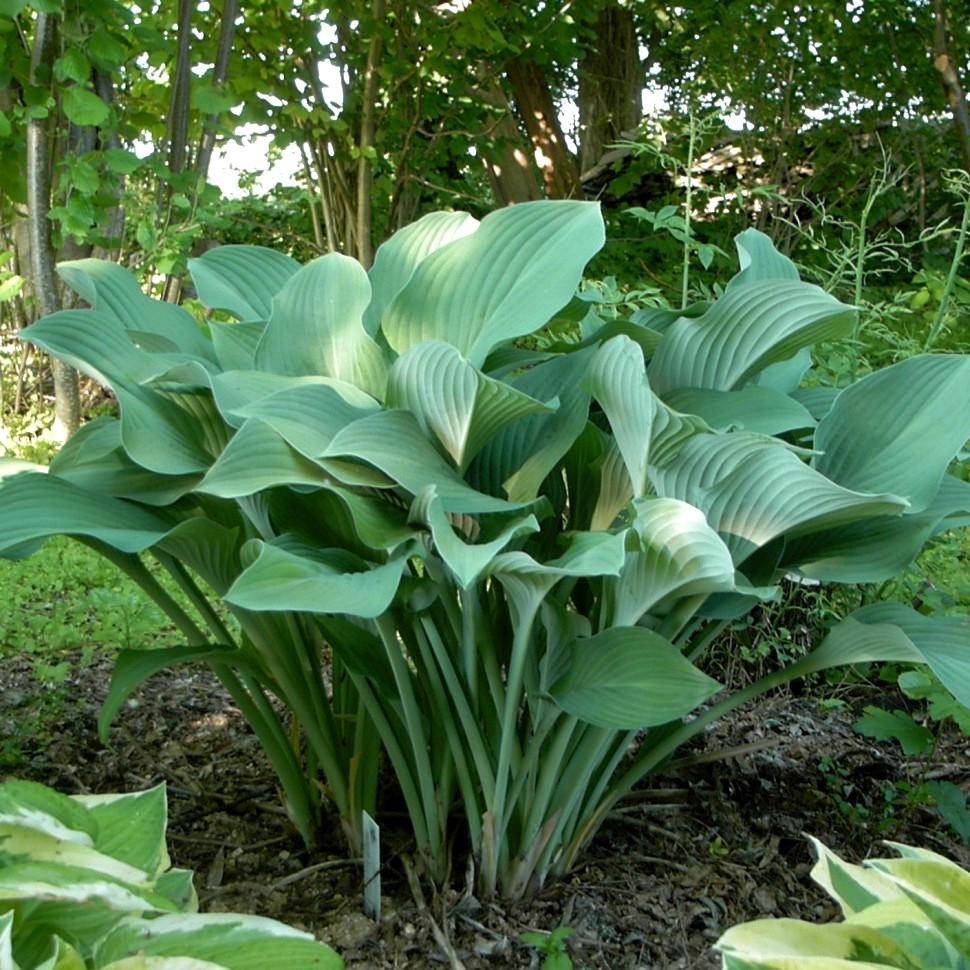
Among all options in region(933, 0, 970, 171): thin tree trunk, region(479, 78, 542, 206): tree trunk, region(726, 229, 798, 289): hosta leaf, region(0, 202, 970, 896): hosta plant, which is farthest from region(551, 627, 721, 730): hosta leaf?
region(479, 78, 542, 206): tree trunk

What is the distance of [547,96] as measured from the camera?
30.6 feet

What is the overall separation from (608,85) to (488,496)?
9.23 m

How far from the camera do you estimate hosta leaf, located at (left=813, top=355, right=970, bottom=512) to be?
150cm

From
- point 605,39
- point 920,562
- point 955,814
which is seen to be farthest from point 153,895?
point 605,39

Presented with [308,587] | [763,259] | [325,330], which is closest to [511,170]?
[763,259]

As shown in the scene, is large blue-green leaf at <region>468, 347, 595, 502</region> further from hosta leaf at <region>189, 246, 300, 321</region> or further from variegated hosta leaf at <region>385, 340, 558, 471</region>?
hosta leaf at <region>189, 246, 300, 321</region>

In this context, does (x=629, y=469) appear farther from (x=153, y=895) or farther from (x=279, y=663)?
(x=153, y=895)

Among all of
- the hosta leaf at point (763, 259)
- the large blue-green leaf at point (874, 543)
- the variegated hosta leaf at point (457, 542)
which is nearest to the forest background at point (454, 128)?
the hosta leaf at point (763, 259)

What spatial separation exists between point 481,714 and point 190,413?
0.66 m

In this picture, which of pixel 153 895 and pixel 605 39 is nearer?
pixel 153 895

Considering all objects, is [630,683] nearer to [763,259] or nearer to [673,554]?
[673,554]

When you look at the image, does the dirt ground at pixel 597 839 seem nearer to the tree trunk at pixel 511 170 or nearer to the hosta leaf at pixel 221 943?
the hosta leaf at pixel 221 943

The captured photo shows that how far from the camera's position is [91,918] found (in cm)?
89

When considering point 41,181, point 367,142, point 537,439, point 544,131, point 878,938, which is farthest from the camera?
point 544,131
